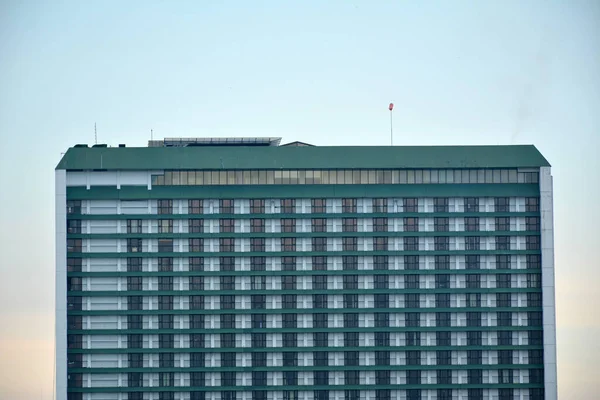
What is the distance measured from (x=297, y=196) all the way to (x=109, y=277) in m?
29.2

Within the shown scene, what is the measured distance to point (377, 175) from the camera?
191 meters

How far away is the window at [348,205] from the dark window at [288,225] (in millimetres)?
7495

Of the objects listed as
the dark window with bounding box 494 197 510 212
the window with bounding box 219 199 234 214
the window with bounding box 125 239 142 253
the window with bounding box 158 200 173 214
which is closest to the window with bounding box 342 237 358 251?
the window with bounding box 219 199 234 214

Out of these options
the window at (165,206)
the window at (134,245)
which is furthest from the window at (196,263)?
the window at (165,206)

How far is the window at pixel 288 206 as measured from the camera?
189m

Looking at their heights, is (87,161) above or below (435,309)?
above

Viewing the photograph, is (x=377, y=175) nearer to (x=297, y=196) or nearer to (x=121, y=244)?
(x=297, y=196)

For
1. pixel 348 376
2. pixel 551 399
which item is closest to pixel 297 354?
pixel 348 376

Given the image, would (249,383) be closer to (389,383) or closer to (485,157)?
(389,383)

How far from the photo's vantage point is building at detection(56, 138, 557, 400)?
610 feet

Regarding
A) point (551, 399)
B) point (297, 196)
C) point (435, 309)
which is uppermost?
point (297, 196)

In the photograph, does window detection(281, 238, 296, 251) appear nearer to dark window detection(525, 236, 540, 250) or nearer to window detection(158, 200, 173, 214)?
window detection(158, 200, 173, 214)

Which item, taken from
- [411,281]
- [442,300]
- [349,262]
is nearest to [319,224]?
[349,262]

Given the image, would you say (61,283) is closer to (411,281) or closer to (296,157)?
(296,157)
